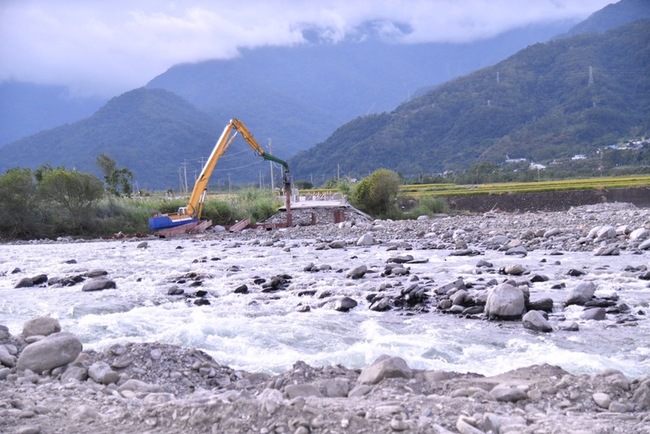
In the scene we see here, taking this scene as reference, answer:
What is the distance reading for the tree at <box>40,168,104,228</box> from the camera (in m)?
41.2

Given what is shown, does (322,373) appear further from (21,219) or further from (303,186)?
(303,186)

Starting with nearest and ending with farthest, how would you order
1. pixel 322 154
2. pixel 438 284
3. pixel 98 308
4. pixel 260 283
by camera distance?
pixel 98 308 → pixel 438 284 → pixel 260 283 → pixel 322 154

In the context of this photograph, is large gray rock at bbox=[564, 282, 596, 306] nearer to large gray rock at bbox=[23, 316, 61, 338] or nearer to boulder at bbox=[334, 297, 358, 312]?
boulder at bbox=[334, 297, 358, 312]

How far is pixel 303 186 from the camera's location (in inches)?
3548

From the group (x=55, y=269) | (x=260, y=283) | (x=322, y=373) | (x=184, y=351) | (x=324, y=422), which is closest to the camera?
(x=324, y=422)

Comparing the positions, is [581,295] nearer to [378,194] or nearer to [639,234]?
[639,234]

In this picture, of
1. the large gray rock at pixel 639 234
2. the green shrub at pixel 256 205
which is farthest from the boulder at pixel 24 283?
the green shrub at pixel 256 205

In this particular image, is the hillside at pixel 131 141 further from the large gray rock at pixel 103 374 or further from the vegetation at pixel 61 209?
the large gray rock at pixel 103 374

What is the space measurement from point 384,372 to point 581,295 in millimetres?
6861

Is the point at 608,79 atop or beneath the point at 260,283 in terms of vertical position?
atop

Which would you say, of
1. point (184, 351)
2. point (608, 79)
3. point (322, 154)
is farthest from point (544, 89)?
point (184, 351)

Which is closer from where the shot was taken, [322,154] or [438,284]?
[438,284]

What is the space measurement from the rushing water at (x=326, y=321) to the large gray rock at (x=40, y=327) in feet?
1.72

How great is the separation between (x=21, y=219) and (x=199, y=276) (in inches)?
1007
